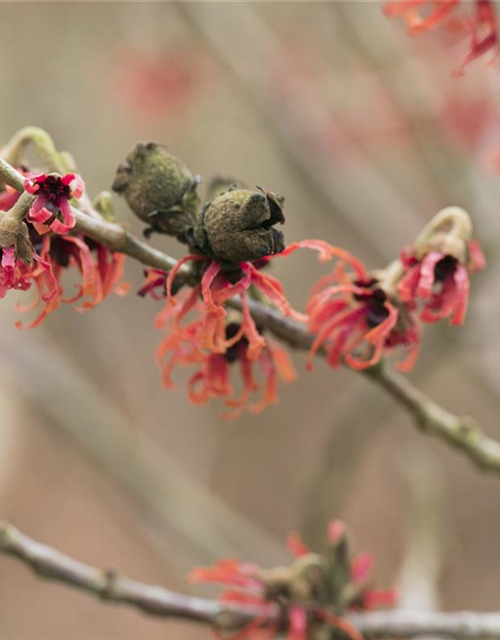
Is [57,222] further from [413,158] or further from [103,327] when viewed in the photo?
[413,158]

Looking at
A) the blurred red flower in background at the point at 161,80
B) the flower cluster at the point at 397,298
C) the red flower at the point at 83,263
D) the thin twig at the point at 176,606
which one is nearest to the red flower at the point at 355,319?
the flower cluster at the point at 397,298

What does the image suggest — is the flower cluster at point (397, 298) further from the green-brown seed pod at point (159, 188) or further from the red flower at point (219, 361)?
the green-brown seed pod at point (159, 188)

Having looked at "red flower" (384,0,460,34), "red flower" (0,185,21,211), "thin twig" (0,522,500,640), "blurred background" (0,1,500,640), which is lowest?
"thin twig" (0,522,500,640)

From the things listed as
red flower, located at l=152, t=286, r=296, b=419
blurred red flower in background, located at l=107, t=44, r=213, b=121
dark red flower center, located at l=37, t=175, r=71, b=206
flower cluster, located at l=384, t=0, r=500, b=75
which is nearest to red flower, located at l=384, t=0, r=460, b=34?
flower cluster, located at l=384, t=0, r=500, b=75

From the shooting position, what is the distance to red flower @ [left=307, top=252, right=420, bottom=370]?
3.22 ft

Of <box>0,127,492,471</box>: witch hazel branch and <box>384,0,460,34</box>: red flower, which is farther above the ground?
<box>384,0,460,34</box>: red flower

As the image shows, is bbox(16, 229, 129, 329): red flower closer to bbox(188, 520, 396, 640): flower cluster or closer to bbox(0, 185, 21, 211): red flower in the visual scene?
bbox(0, 185, 21, 211): red flower

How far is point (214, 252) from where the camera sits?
0.82 m

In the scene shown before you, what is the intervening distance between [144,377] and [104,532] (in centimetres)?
196

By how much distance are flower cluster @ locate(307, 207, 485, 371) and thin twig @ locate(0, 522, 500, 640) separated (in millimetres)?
458

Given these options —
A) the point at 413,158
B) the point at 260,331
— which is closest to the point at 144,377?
the point at 413,158

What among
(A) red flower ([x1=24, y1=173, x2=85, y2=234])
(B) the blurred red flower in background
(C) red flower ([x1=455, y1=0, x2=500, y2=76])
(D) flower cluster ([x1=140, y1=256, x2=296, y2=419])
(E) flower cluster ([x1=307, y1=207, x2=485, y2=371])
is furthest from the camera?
(B) the blurred red flower in background

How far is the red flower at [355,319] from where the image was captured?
98 centimetres

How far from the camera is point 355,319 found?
1.01m
